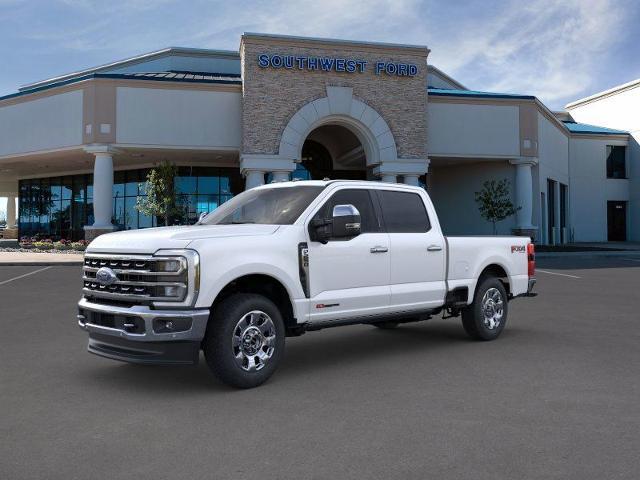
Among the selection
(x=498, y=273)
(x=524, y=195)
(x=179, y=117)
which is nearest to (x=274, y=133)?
(x=179, y=117)

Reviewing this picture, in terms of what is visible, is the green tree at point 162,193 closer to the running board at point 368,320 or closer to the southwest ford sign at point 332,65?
the southwest ford sign at point 332,65

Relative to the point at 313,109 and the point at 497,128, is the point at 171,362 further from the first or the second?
the point at 497,128

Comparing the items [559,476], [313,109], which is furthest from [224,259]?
[313,109]

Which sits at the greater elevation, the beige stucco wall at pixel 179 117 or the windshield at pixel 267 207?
the beige stucco wall at pixel 179 117

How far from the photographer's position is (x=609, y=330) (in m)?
9.26

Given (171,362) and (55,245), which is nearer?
(171,362)

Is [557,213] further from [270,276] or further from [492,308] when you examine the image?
[270,276]

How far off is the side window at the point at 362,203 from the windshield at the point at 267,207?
22cm

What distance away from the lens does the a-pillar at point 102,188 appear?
99.0ft

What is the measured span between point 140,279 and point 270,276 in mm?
1253

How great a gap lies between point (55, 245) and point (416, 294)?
29426mm

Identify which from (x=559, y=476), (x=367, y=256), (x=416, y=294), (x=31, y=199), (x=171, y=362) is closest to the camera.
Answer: (x=559, y=476)

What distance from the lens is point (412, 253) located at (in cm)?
758

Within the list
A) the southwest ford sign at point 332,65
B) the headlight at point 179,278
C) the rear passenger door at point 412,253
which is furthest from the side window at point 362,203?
the southwest ford sign at point 332,65
